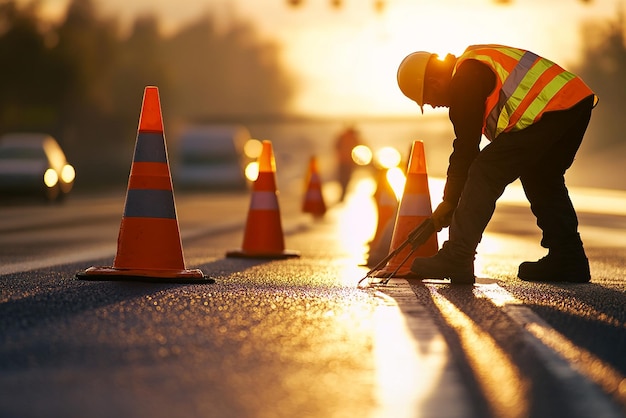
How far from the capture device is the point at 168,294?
832 centimetres

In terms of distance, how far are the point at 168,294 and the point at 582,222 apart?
650 inches

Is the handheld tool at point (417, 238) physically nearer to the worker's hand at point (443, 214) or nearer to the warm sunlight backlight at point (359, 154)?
the worker's hand at point (443, 214)

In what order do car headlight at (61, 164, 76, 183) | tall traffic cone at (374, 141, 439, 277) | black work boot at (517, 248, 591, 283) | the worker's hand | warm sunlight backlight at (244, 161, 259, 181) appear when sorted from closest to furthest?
the worker's hand, black work boot at (517, 248, 591, 283), tall traffic cone at (374, 141, 439, 277), car headlight at (61, 164, 76, 183), warm sunlight backlight at (244, 161, 259, 181)

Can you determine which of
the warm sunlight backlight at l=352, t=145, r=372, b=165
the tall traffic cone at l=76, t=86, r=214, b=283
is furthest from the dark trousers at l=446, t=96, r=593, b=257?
the warm sunlight backlight at l=352, t=145, r=372, b=165

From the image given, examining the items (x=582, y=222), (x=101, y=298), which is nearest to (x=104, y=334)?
(x=101, y=298)

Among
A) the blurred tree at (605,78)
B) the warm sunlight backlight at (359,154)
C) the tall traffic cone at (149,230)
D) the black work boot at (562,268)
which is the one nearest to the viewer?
the tall traffic cone at (149,230)

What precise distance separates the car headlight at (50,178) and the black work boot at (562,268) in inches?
905

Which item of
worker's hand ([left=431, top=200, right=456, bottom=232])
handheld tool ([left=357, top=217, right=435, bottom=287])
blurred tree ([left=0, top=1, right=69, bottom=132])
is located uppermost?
blurred tree ([left=0, top=1, right=69, bottom=132])

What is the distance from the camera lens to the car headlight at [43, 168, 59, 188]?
105 ft

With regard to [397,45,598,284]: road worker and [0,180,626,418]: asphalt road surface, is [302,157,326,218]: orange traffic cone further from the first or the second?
[397,45,598,284]: road worker

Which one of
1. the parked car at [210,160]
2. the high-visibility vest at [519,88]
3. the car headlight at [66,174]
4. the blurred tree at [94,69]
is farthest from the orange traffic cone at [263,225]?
the blurred tree at [94,69]

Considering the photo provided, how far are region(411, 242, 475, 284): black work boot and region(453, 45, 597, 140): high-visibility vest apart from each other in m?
0.82

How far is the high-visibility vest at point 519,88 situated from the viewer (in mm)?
9430

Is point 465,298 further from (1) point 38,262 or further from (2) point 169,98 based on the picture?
(2) point 169,98
